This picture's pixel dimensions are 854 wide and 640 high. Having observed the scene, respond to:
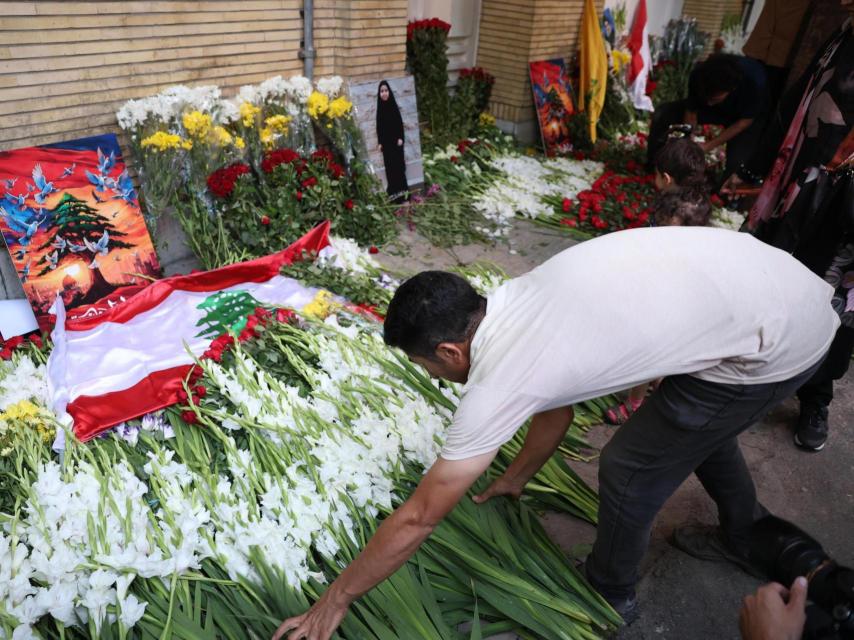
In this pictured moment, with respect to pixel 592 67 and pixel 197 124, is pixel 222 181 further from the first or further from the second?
pixel 592 67

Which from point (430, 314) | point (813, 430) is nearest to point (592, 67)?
point (813, 430)

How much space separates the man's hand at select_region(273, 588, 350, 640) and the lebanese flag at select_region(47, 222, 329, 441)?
3.72ft

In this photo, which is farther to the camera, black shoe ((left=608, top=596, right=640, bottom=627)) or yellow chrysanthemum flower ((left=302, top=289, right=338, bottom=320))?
yellow chrysanthemum flower ((left=302, top=289, right=338, bottom=320))

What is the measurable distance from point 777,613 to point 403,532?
768 mm

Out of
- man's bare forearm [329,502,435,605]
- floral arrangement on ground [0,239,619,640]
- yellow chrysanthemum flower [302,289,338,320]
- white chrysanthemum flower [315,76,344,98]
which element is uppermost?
white chrysanthemum flower [315,76,344,98]

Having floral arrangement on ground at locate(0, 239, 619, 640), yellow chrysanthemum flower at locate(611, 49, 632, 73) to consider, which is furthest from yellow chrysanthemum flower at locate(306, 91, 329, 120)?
yellow chrysanthemum flower at locate(611, 49, 632, 73)

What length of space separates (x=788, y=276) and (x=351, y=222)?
10.3 feet

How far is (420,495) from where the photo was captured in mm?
1399

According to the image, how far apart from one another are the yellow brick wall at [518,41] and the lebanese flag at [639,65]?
53.5 inches

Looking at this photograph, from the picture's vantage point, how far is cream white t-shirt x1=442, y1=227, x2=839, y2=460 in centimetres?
136

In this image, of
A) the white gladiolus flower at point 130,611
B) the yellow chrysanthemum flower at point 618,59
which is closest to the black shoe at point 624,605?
the white gladiolus flower at point 130,611

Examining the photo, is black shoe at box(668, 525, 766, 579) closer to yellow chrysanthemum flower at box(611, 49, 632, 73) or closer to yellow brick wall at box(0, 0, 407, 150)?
yellow brick wall at box(0, 0, 407, 150)

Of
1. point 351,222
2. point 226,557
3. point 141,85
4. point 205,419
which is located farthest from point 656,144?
point 226,557

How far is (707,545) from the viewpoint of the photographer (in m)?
2.32
